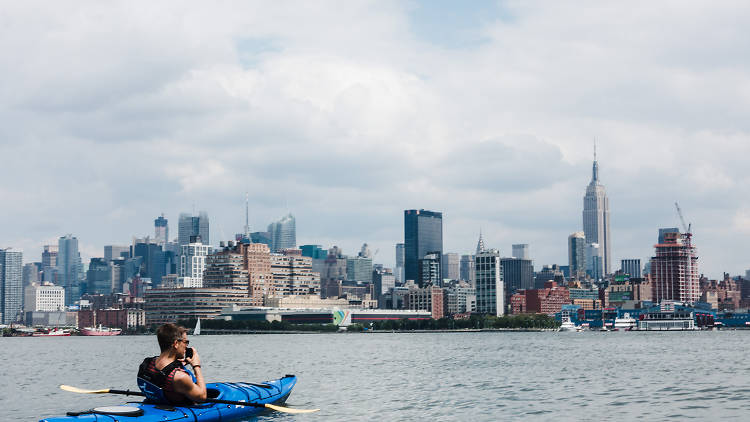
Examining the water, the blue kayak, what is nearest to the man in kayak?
the blue kayak

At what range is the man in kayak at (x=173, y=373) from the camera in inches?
1288

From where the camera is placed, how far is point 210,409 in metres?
38.7

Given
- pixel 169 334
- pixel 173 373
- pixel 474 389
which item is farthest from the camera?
pixel 474 389

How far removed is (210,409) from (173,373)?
4.85m

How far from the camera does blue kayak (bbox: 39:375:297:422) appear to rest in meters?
34.8

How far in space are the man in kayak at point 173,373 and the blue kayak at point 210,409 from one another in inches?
21.3

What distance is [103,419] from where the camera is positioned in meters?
34.6

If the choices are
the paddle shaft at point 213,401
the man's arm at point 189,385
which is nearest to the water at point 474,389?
the paddle shaft at point 213,401

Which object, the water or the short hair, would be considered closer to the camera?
the short hair

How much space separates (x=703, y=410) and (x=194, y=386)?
1048 inches

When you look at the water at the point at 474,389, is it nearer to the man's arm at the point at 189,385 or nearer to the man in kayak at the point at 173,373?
the man in kayak at the point at 173,373

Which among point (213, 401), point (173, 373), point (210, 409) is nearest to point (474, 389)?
point (210, 409)

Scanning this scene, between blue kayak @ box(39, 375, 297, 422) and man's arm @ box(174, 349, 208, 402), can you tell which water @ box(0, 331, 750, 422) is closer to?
blue kayak @ box(39, 375, 297, 422)

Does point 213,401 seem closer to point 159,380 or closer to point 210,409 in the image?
point 210,409
